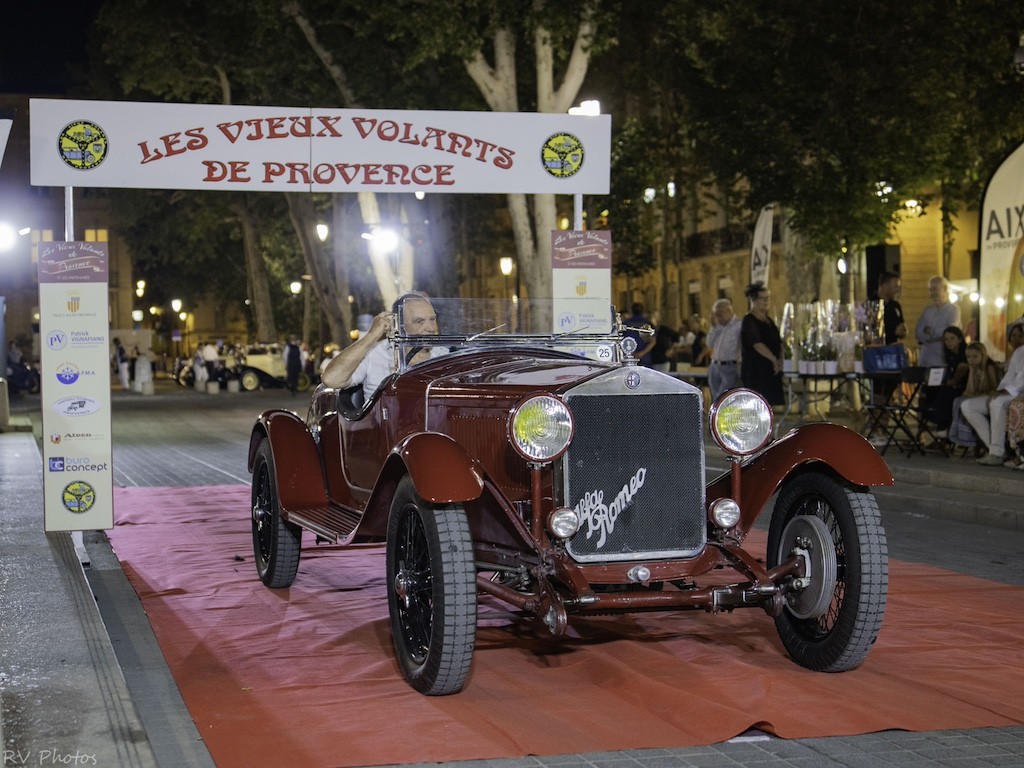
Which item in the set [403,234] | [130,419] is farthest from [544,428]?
[403,234]

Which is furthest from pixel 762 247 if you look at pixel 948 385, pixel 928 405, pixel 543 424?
pixel 543 424

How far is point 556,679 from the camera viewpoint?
237 inches

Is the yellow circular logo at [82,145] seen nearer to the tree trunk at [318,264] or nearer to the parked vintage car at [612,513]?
the parked vintage car at [612,513]

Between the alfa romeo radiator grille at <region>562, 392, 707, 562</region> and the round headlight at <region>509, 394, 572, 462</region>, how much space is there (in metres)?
0.15

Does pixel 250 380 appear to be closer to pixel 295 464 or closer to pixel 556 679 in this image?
pixel 295 464

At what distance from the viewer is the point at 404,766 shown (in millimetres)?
4785

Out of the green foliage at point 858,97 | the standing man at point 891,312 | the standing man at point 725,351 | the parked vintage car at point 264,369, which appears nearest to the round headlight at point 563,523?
the standing man at point 725,351

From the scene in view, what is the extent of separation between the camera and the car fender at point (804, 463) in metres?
6.05

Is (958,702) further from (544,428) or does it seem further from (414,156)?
(414,156)

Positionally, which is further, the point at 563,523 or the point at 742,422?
the point at 742,422

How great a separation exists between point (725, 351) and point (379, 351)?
9869mm

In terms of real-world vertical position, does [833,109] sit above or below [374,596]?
above

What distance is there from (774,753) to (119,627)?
365 cm

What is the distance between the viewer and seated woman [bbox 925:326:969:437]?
14758 mm
